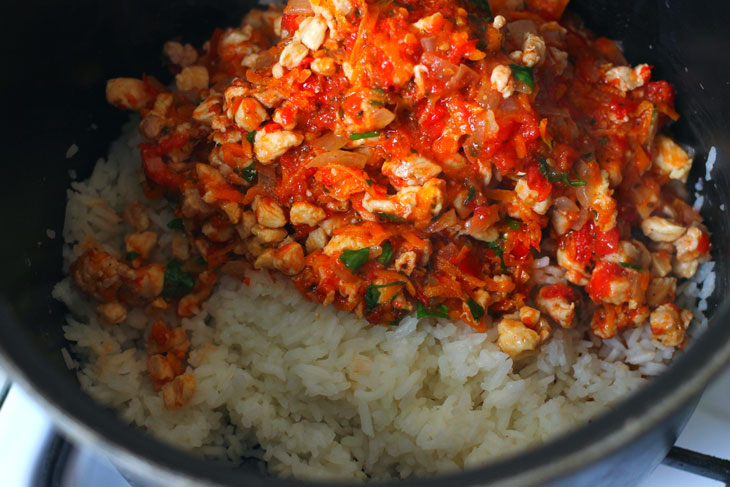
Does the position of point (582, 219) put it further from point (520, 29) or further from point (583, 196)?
point (520, 29)

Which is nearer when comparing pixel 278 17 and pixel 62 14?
pixel 62 14

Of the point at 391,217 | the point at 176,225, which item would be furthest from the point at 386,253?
the point at 176,225

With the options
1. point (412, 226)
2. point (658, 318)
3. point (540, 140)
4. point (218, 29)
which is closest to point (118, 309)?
point (412, 226)

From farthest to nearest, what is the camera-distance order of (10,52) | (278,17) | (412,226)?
(278,17), (412,226), (10,52)

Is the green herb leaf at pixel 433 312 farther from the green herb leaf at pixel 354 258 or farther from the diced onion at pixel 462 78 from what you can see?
the diced onion at pixel 462 78

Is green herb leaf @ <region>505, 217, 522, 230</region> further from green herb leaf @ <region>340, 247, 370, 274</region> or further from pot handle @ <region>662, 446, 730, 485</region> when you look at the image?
pot handle @ <region>662, 446, 730, 485</region>

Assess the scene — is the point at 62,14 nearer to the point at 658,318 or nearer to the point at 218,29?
the point at 218,29

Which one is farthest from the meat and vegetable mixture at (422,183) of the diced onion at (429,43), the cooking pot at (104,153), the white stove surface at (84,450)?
the white stove surface at (84,450)
